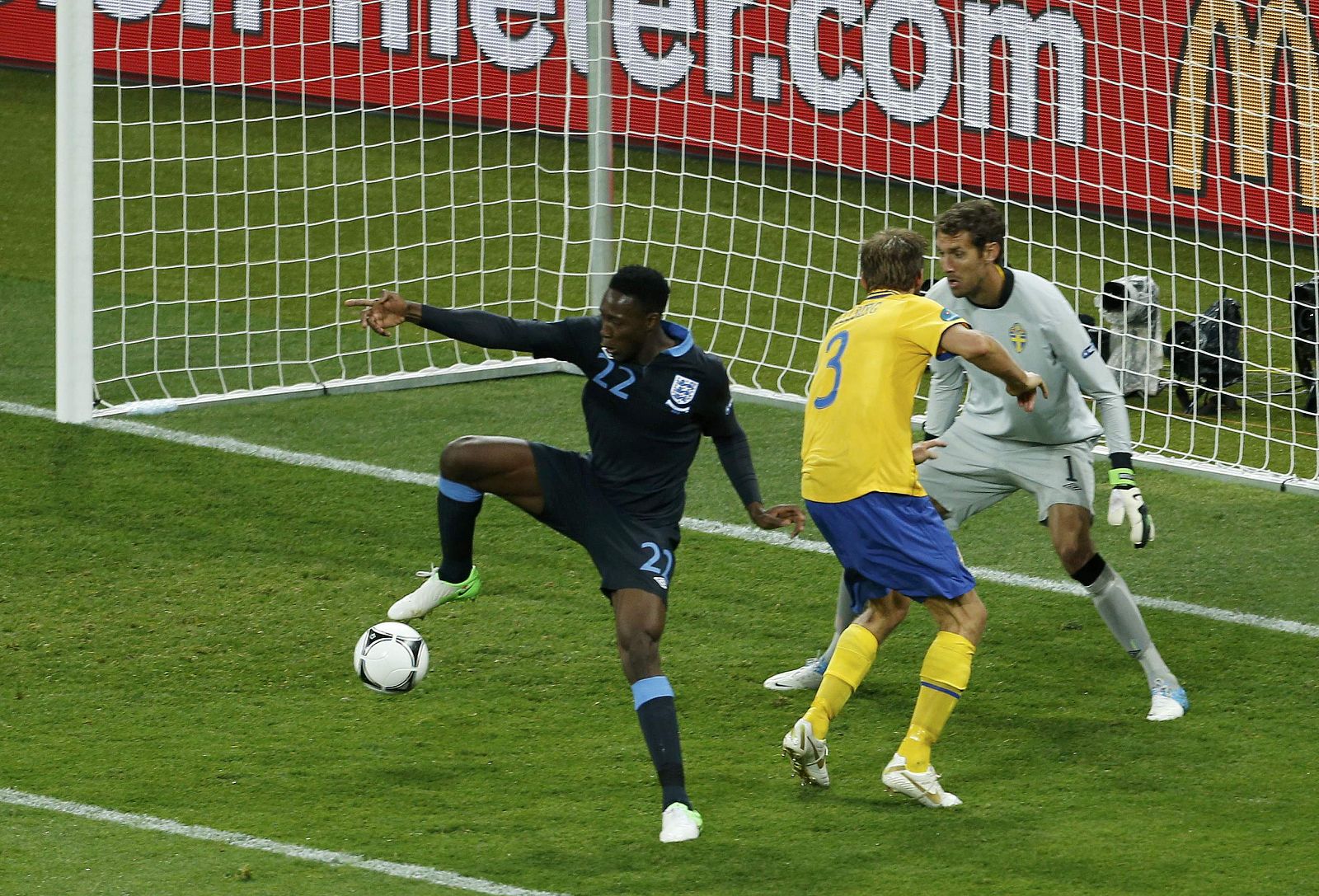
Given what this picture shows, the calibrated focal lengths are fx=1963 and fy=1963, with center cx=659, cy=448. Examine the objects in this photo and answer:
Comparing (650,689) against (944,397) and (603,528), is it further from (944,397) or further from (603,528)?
(944,397)

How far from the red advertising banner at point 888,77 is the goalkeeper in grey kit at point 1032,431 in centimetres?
473

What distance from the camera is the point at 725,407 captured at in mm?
5812

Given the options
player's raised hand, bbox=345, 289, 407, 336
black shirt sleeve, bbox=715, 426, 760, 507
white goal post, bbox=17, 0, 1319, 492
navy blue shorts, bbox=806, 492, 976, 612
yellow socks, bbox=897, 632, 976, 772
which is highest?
white goal post, bbox=17, 0, 1319, 492

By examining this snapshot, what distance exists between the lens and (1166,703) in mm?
6449

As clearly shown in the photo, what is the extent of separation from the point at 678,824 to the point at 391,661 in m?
1.17

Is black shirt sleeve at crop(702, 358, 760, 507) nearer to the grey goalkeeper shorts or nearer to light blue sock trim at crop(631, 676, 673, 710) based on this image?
light blue sock trim at crop(631, 676, 673, 710)

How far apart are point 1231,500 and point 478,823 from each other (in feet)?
15.3

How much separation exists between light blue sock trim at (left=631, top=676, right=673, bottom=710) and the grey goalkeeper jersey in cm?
152

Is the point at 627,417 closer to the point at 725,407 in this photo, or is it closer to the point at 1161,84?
the point at 725,407

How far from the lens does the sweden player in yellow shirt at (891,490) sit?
5.59 m

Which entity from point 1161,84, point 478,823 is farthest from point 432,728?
point 1161,84

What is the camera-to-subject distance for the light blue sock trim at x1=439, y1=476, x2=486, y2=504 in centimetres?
612

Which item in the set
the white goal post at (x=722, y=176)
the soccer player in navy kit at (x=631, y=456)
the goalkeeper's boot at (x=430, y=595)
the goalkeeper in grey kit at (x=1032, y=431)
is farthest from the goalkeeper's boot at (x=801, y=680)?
the white goal post at (x=722, y=176)

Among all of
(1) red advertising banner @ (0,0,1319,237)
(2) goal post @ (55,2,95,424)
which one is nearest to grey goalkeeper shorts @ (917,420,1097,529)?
(2) goal post @ (55,2,95,424)
